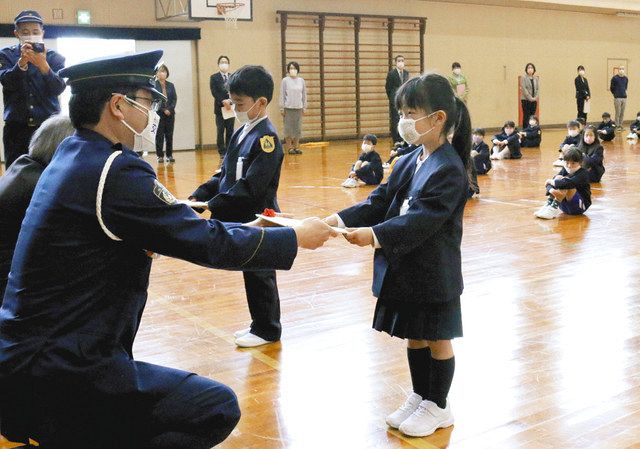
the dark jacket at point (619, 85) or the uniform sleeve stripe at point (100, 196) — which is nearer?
the uniform sleeve stripe at point (100, 196)

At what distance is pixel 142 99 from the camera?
2.41m

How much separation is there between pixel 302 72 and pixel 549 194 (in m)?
11.0

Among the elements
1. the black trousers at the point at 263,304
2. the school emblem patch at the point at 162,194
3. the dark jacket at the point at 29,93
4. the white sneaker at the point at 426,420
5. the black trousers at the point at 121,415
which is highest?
the dark jacket at the point at 29,93

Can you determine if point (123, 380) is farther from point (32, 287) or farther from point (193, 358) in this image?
point (193, 358)

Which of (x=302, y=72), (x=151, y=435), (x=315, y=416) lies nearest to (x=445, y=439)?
(x=315, y=416)

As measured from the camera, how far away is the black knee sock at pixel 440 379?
125 inches

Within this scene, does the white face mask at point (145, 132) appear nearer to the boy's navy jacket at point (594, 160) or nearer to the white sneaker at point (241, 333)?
the white sneaker at point (241, 333)

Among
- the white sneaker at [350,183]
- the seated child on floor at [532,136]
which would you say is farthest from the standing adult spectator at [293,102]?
the white sneaker at [350,183]

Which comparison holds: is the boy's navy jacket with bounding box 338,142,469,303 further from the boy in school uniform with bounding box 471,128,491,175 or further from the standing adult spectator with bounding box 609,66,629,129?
the standing adult spectator with bounding box 609,66,629,129

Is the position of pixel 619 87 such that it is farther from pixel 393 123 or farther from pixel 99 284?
pixel 99 284

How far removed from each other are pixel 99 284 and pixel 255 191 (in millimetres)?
1983

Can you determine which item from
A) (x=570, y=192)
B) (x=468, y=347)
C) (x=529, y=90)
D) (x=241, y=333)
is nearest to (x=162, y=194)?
(x=241, y=333)

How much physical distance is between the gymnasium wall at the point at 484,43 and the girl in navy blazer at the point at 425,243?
45.5ft

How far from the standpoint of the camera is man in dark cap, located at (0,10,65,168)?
6008 millimetres
